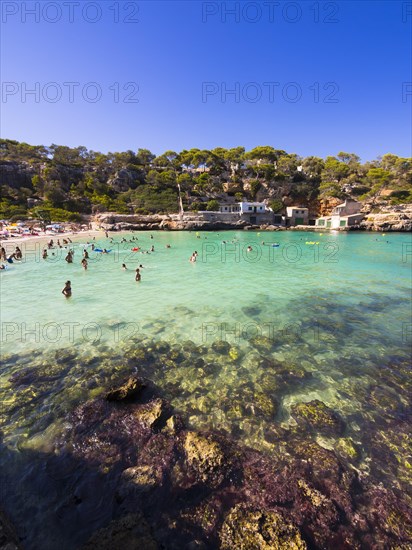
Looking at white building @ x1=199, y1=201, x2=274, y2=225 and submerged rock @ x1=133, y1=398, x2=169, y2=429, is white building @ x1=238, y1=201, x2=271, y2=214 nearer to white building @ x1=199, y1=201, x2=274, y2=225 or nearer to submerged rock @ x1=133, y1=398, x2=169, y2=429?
white building @ x1=199, y1=201, x2=274, y2=225

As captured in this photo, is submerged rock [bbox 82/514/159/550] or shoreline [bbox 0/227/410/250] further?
shoreline [bbox 0/227/410/250]

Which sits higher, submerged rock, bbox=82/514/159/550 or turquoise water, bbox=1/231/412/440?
turquoise water, bbox=1/231/412/440

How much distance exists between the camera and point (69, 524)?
3992mm

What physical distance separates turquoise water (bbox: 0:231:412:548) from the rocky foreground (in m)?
0.41

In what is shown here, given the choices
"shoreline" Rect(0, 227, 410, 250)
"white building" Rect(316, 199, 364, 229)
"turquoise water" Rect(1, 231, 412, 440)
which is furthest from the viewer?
"white building" Rect(316, 199, 364, 229)

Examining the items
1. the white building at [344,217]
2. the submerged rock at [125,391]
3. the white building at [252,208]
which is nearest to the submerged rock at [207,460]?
the submerged rock at [125,391]

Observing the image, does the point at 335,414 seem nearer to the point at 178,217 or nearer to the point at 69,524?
the point at 69,524

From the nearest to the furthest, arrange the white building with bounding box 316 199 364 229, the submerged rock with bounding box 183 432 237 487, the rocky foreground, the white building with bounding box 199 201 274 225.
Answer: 1. the rocky foreground
2. the submerged rock with bounding box 183 432 237 487
3. the white building with bounding box 316 199 364 229
4. the white building with bounding box 199 201 274 225

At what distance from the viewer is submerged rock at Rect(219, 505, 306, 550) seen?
12.2ft

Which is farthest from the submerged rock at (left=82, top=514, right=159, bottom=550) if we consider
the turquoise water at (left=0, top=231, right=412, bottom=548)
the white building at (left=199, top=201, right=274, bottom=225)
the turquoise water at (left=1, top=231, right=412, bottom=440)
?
the white building at (left=199, top=201, right=274, bottom=225)

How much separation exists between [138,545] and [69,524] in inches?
48.5

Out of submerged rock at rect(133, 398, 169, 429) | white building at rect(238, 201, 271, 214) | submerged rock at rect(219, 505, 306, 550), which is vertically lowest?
submerged rock at rect(219, 505, 306, 550)

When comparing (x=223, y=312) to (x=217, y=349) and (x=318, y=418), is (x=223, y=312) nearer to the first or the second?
(x=217, y=349)

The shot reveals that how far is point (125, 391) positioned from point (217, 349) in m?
3.71
